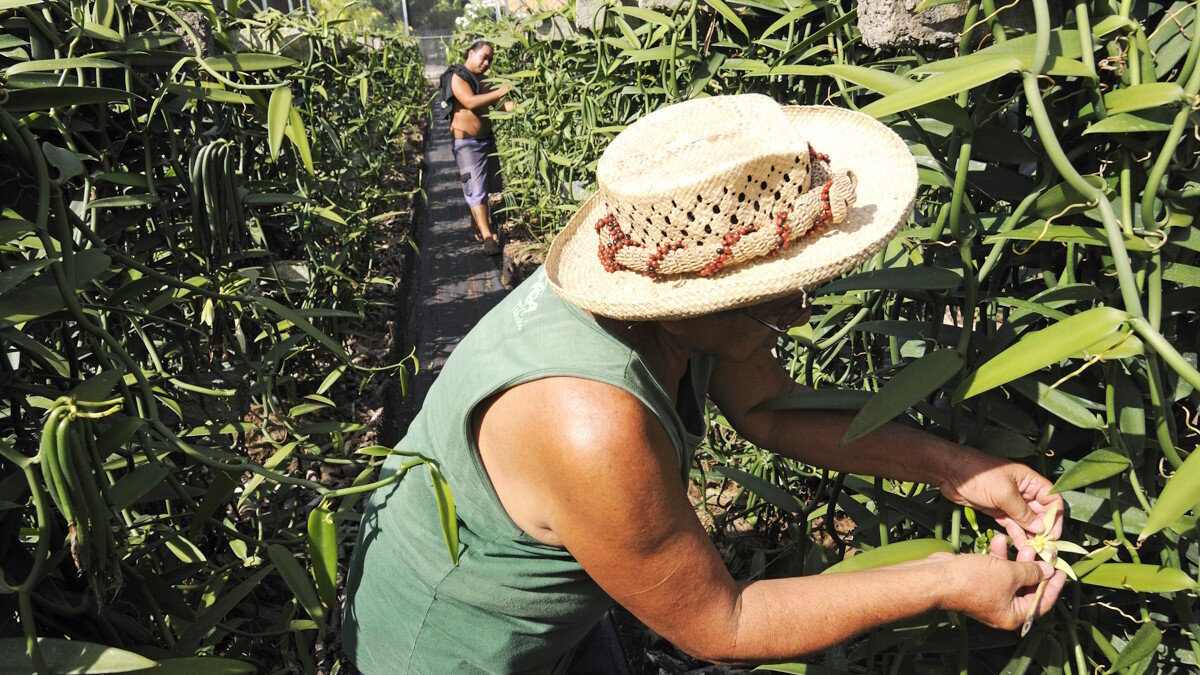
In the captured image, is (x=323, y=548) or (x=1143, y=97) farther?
(x=323, y=548)

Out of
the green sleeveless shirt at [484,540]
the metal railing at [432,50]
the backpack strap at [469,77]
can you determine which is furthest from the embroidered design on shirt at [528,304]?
the metal railing at [432,50]

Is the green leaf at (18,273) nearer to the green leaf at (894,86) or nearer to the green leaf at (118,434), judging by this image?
the green leaf at (118,434)

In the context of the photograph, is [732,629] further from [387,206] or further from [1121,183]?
[387,206]

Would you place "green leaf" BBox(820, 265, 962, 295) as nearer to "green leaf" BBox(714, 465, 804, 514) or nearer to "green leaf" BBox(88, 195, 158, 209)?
"green leaf" BBox(714, 465, 804, 514)

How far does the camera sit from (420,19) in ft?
64.9

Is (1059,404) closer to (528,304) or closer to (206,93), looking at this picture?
(528,304)

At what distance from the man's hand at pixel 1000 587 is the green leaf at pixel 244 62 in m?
1.06

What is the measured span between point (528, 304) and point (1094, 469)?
22.1 inches

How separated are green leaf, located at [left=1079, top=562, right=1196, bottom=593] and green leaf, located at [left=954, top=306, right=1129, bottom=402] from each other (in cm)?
24

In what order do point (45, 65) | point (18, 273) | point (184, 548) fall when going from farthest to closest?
point (184, 548)
point (45, 65)
point (18, 273)

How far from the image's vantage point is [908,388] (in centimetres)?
79

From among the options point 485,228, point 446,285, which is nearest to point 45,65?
point 446,285

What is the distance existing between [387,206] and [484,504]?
3898 mm

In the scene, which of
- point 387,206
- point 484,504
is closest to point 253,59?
point 484,504
